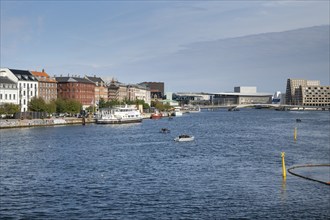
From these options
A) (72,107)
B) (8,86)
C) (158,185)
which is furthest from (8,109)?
(158,185)

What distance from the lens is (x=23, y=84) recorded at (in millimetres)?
127500

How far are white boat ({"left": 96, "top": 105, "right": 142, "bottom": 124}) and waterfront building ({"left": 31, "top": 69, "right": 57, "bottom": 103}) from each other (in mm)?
22107

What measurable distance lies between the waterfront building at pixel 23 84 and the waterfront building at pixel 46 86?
4044 millimetres

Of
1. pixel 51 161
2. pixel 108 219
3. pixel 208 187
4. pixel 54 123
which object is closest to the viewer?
pixel 108 219

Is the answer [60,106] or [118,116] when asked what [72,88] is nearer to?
[60,106]

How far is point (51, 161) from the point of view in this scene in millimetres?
47375

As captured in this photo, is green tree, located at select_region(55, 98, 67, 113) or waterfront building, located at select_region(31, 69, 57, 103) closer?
green tree, located at select_region(55, 98, 67, 113)

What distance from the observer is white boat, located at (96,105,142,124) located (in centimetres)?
12025

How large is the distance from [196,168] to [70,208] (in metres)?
16.7

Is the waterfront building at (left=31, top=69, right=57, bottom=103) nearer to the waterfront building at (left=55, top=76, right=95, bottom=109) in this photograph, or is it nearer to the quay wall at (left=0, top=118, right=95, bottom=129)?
the waterfront building at (left=55, top=76, right=95, bottom=109)

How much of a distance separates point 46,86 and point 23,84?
14234 mm

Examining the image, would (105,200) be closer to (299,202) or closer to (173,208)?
(173,208)

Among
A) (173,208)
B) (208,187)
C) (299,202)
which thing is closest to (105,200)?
(173,208)

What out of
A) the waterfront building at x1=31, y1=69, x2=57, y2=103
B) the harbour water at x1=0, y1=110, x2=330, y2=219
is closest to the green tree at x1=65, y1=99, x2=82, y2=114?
the waterfront building at x1=31, y1=69, x2=57, y2=103
